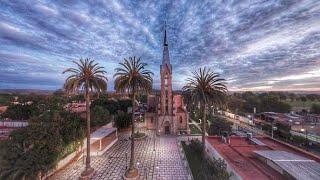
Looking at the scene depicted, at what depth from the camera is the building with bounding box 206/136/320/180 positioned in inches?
706

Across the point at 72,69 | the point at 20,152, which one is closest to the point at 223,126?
the point at 72,69

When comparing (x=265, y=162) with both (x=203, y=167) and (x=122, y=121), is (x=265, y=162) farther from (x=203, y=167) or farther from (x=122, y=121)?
(x=122, y=121)

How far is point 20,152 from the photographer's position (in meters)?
19.4

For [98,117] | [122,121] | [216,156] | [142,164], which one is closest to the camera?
[216,156]

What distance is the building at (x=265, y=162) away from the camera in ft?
58.9

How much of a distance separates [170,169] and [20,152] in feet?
52.0

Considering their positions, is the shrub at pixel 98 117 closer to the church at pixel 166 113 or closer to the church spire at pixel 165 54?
the church at pixel 166 113

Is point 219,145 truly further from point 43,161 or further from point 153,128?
point 153,128

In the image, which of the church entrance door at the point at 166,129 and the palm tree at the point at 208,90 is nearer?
the palm tree at the point at 208,90

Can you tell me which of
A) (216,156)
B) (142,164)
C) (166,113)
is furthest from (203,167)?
(166,113)

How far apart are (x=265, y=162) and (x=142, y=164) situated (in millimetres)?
14470

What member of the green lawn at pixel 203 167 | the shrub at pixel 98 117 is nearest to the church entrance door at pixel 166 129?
the green lawn at pixel 203 167

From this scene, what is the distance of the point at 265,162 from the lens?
21.7 m

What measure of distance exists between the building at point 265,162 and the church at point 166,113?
60.2 feet
